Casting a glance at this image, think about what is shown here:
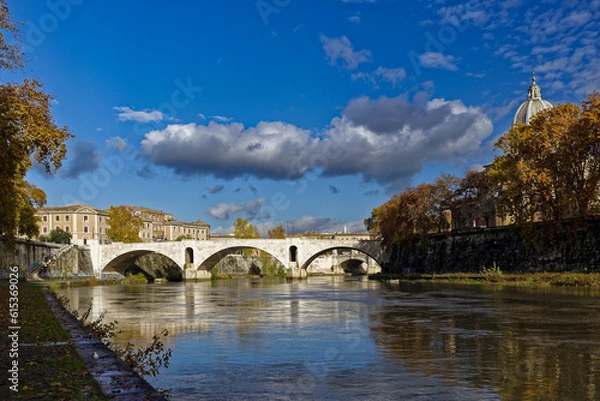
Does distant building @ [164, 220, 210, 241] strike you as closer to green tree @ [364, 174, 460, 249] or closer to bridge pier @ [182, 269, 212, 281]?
bridge pier @ [182, 269, 212, 281]

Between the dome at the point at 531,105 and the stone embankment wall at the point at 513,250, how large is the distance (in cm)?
2939

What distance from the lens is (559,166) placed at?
4672 cm

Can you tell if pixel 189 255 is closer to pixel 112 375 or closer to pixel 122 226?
pixel 122 226

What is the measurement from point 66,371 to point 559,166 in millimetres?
44285

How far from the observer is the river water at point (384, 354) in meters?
9.78

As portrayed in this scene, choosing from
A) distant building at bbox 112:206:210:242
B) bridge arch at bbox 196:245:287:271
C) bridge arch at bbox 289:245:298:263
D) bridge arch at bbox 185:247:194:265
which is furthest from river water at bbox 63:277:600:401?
distant building at bbox 112:206:210:242

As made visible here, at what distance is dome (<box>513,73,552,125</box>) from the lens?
87.0 meters

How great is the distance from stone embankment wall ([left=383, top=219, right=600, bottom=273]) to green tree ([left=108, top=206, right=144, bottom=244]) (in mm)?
46204

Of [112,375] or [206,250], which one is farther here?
[206,250]

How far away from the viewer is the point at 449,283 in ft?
166

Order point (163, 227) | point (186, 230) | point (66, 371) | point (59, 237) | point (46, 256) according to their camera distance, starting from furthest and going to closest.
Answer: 1. point (186, 230)
2. point (163, 227)
3. point (59, 237)
4. point (46, 256)
5. point (66, 371)

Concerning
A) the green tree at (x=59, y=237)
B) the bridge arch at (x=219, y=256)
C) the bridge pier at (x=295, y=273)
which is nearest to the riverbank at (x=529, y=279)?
the bridge pier at (x=295, y=273)

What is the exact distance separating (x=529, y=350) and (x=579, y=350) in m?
1.01

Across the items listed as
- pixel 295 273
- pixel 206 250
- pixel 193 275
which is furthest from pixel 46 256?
pixel 295 273
